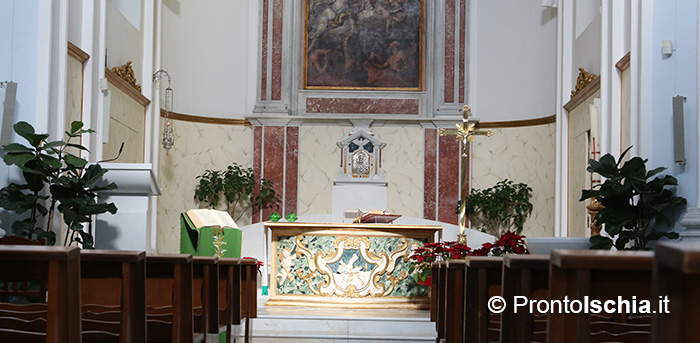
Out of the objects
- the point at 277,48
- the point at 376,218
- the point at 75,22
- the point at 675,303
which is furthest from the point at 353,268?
the point at 277,48

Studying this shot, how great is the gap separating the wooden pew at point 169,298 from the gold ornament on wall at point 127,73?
252 inches

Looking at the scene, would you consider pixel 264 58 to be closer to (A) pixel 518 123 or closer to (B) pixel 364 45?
(B) pixel 364 45

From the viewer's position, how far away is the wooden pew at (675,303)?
106 centimetres

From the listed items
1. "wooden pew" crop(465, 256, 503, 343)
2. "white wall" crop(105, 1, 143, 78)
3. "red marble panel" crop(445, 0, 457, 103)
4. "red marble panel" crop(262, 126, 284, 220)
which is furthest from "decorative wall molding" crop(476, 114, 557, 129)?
"wooden pew" crop(465, 256, 503, 343)

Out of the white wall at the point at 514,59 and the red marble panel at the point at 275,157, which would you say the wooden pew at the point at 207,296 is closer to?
the red marble panel at the point at 275,157

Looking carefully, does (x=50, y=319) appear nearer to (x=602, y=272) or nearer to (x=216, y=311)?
(x=602, y=272)

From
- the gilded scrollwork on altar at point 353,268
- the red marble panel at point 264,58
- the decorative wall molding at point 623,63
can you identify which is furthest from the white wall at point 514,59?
the gilded scrollwork on altar at point 353,268

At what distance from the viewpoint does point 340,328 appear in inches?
255

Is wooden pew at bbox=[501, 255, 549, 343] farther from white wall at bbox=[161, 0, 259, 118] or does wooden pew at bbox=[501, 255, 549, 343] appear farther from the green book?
white wall at bbox=[161, 0, 259, 118]

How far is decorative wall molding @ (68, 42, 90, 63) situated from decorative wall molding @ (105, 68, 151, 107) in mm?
1073

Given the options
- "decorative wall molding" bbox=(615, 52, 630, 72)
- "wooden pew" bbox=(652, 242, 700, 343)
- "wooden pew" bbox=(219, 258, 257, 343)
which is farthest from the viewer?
"decorative wall molding" bbox=(615, 52, 630, 72)

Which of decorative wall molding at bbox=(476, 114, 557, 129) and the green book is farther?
decorative wall molding at bbox=(476, 114, 557, 129)

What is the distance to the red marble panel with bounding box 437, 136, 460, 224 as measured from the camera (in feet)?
40.9

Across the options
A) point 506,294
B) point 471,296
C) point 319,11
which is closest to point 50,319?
point 506,294
